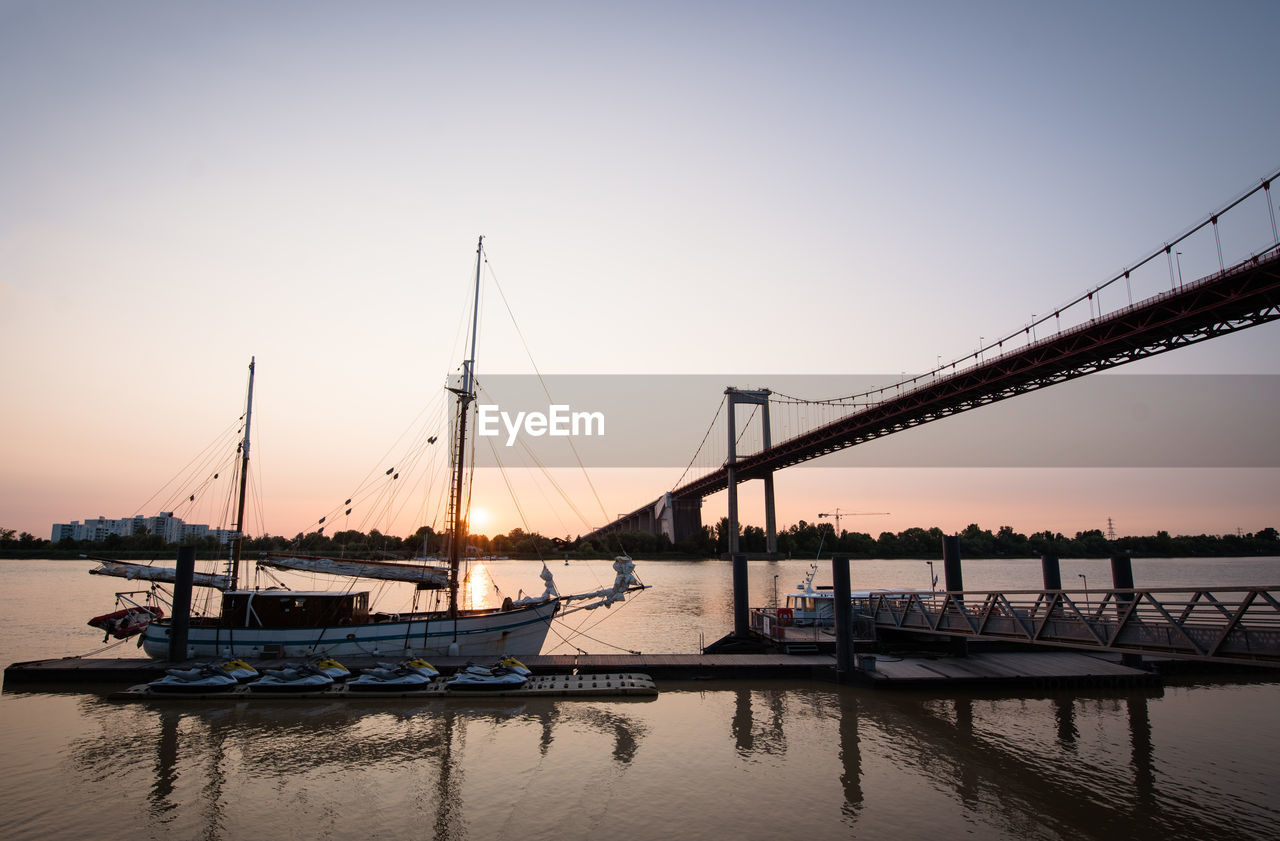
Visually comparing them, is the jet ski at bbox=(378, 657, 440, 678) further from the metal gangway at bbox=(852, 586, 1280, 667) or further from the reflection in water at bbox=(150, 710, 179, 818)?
the metal gangway at bbox=(852, 586, 1280, 667)

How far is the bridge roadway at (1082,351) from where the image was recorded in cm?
3272

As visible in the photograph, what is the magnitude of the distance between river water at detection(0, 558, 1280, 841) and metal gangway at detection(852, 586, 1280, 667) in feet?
8.58

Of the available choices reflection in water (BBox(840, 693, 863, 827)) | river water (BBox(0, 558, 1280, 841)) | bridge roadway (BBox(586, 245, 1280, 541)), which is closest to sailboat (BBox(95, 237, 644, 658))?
river water (BBox(0, 558, 1280, 841))

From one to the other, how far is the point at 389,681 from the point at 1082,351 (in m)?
44.2

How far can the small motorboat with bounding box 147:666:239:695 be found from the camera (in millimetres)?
22688

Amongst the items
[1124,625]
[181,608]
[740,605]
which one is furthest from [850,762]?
[181,608]

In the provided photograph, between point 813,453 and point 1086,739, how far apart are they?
232 ft

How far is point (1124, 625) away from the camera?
17.7m

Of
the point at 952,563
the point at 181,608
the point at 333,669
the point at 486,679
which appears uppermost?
the point at 952,563

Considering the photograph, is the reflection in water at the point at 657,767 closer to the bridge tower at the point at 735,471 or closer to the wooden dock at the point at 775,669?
the wooden dock at the point at 775,669

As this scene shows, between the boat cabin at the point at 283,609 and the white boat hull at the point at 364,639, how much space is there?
314 millimetres

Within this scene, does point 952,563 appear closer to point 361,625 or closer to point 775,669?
point 775,669

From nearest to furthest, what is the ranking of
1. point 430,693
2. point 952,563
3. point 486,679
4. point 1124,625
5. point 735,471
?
point 1124,625
point 430,693
point 486,679
point 952,563
point 735,471

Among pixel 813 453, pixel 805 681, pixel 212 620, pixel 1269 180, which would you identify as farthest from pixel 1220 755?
pixel 813 453
